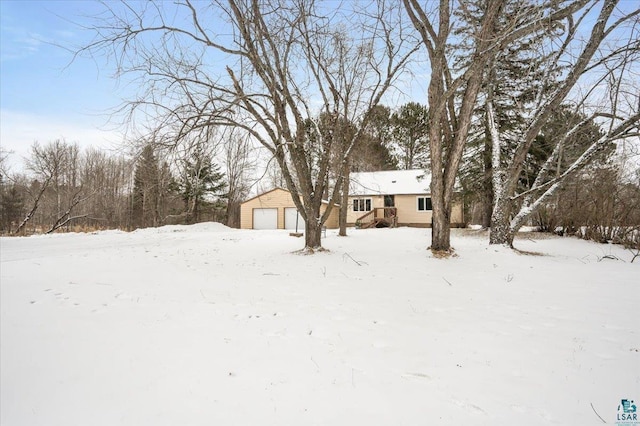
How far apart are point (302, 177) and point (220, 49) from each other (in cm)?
366

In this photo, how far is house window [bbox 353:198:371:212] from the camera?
2497 cm

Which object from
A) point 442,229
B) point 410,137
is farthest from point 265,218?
point 442,229

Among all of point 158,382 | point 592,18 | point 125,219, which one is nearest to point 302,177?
point 158,382

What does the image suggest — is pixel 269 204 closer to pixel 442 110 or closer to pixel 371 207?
pixel 371 207

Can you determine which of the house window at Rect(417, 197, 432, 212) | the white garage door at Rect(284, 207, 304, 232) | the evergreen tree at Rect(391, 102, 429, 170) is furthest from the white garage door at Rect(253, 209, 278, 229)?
the evergreen tree at Rect(391, 102, 429, 170)

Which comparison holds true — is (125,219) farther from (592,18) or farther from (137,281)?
(592,18)

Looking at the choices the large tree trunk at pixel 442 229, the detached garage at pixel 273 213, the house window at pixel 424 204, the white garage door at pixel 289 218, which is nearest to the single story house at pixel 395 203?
the house window at pixel 424 204

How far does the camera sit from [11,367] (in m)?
2.52

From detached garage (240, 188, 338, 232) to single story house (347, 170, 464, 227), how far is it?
7.46ft

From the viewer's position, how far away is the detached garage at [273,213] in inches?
928

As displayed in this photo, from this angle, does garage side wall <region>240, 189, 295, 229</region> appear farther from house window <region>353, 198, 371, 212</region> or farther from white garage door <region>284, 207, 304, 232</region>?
house window <region>353, 198, 371, 212</region>

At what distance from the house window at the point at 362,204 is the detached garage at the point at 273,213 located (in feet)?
6.12

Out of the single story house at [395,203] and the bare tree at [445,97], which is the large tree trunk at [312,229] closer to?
the bare tree at [445,97]

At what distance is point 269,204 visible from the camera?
79.0 ft
